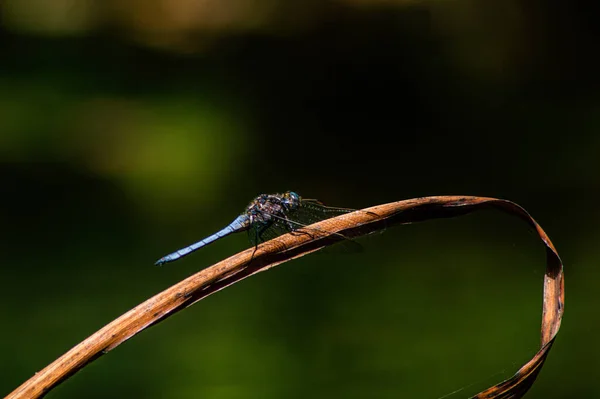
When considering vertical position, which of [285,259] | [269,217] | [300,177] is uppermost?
[300,177]

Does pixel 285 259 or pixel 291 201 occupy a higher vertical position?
pixel 291 201

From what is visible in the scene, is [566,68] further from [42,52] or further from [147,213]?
[42,52]

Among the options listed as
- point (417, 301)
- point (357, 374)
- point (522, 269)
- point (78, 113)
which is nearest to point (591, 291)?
point (522, 269)

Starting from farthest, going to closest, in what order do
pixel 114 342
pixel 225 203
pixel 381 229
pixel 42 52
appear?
1. pixel 42 52
2. pixel 225 203
3. pixel 381 229
4. pixel 114 342

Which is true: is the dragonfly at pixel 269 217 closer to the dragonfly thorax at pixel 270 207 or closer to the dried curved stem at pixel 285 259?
the dragonfly thorax at pixel 270 207

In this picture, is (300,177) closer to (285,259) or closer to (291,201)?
(291,201)

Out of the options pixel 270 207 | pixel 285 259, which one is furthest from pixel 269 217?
pixel 285 259

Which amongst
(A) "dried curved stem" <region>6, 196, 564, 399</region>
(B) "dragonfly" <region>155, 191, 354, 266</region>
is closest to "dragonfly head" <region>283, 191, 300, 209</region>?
(B) "dragonfly" <region>155, 191, 354, 266</region>
